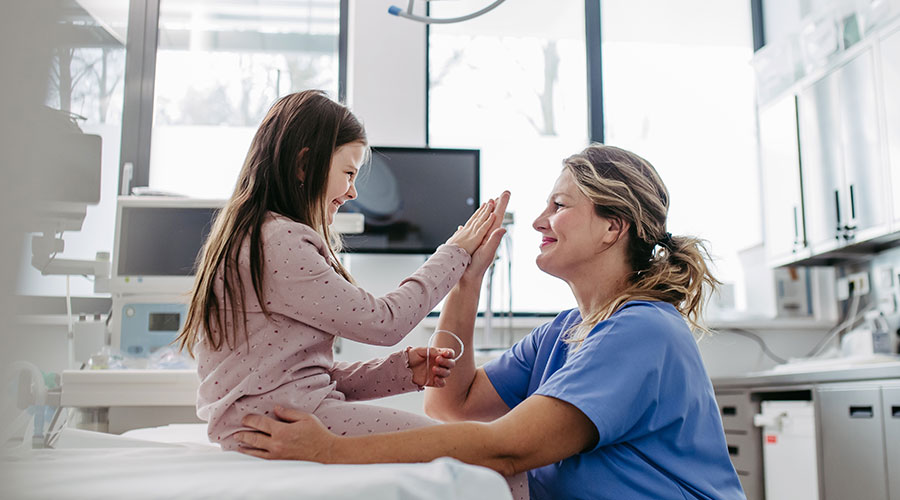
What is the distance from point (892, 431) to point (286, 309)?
2182 millimetres

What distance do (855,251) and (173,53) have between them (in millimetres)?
3366

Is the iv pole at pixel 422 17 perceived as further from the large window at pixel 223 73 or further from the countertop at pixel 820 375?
the countertop at pixel 820 375

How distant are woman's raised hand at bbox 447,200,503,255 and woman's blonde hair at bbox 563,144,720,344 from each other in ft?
0.59

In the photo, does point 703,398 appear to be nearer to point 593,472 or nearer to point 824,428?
point 593,472

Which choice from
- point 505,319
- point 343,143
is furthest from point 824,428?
point 343,143

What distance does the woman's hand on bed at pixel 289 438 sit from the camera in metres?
1.00

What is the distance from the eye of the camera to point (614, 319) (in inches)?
46.7

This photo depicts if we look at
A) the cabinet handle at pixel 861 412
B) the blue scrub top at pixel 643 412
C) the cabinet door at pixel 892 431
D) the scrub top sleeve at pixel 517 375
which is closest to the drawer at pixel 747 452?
the cabinet handle at pixel 861 412

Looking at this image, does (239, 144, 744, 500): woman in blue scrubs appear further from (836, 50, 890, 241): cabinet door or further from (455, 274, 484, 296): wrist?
(836, 50, 890, 241): cabinet door

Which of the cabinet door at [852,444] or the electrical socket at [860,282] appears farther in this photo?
the electrical socket at [860,282]

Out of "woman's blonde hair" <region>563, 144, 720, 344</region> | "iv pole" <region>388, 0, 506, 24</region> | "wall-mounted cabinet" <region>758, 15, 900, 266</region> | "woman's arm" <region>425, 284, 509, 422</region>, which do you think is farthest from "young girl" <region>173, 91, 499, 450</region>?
"wall-mounted cabinet" <region>758, 15, 900, 266</region>

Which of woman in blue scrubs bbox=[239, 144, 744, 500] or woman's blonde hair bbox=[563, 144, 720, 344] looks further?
woman's blonde hair bbox=[563, 144, 720, 344]

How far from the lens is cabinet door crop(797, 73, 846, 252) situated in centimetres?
332

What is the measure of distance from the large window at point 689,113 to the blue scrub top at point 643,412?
299cm
